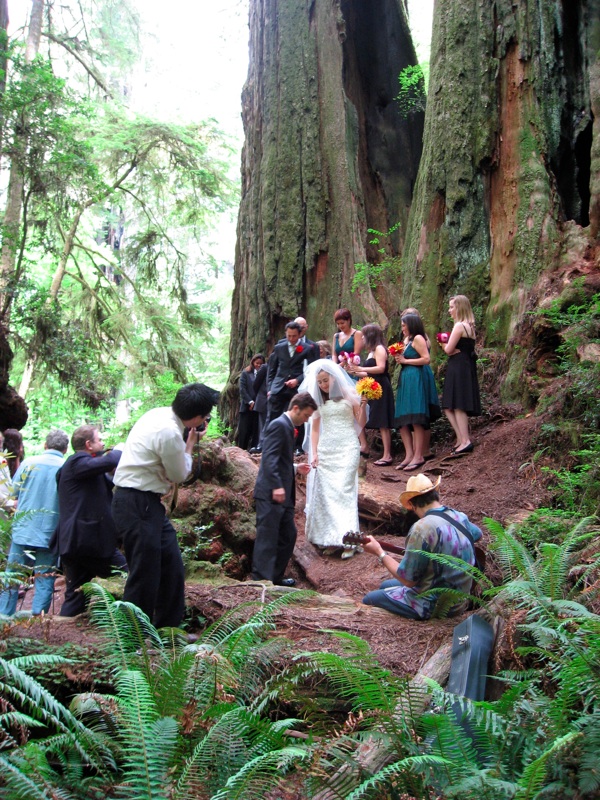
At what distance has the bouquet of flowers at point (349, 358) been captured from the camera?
9.82m

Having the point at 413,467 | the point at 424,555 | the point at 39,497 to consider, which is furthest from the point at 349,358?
the point at 424,555

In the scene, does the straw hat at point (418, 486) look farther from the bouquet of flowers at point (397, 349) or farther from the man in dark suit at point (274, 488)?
the bouquet of flowers at point (397, 349)

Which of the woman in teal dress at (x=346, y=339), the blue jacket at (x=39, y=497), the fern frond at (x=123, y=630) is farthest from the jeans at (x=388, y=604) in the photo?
the woman in teal dress at (x=346, y=339)

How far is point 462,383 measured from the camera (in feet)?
30.7

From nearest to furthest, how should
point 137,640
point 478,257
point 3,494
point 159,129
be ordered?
point 137,640
point 3,494
point 478,257
point 159,129

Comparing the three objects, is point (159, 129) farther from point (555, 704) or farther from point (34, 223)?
point (555, 704)

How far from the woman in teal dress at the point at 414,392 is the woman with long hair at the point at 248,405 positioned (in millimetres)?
3326

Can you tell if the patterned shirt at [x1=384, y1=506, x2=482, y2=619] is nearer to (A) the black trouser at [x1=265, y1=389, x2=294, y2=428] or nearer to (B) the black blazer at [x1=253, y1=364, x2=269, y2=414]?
(A) the black trouser at [x1=265, y1=389, x2=294, y2=428]

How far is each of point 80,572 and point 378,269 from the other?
8.83 m

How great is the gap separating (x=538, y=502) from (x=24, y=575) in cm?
491

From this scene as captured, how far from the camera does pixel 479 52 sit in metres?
11.6

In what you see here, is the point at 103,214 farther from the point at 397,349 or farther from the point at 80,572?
the point at 80,572

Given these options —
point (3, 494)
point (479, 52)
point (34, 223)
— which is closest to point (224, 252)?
point (34, 223)

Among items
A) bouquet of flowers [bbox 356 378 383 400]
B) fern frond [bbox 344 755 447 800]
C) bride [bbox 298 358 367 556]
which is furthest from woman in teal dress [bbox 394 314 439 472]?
fern frond [bbox 344 755 447 800]
